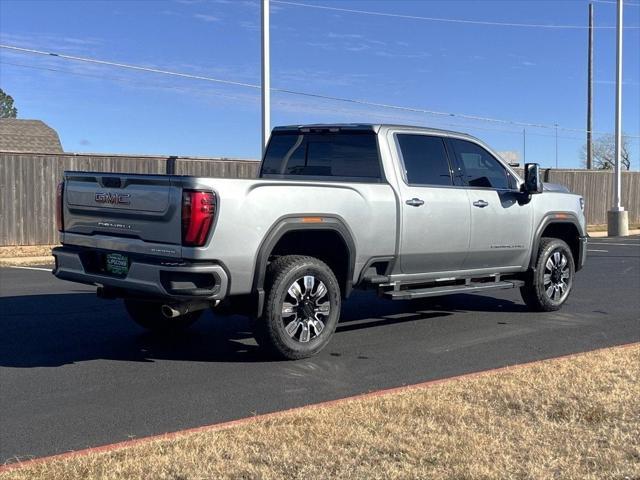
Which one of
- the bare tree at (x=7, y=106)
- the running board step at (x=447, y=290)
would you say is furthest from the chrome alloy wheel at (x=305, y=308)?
the bare tree at (x=7, y=106)

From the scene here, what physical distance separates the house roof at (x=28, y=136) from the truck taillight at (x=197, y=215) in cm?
2019

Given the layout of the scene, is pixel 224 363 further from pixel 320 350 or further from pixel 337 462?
pixel 337 462

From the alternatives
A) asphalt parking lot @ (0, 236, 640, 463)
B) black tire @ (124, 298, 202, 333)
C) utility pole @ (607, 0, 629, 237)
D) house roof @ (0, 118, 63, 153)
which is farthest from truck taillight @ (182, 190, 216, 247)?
utility pole @ (607, 0, 629, 237)

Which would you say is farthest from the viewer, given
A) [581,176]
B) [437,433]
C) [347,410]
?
[581,176]

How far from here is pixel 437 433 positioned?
458cm

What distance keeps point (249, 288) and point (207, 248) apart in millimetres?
546

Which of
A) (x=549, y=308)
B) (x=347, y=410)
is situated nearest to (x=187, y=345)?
(x=347, y=410)

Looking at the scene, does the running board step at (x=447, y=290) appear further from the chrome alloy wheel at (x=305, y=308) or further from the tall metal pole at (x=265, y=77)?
the tall metal pole at (x=265, y=77)

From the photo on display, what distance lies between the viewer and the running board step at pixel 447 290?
24.3 ft

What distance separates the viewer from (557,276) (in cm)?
931

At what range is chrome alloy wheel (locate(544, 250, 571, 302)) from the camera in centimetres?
920

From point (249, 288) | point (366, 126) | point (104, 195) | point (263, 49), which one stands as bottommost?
point (249, 288)

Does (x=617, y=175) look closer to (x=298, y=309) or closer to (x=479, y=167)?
(x=479, y=167)

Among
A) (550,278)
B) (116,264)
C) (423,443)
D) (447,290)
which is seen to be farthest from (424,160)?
(423,443)
